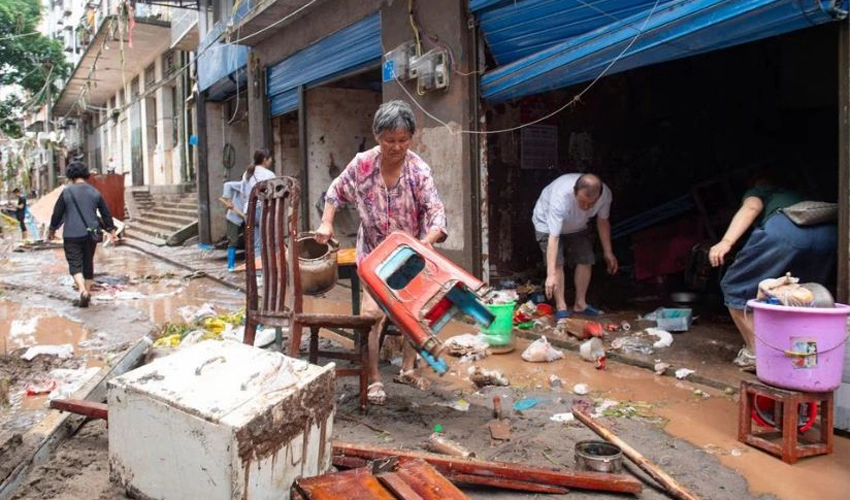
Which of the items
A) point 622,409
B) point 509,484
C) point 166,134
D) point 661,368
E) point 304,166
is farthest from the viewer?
point 166,134

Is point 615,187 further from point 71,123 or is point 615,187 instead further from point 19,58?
point 71,123

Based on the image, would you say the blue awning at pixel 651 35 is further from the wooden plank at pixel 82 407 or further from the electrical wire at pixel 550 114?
the wooden plank at pixel 82 407

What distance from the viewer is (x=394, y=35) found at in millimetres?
8000

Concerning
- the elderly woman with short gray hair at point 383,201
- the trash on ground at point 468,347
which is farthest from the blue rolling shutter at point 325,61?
the elderly woman with short gray hair at point 383,201

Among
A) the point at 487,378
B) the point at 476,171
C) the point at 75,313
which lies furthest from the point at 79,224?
the point at 487,378

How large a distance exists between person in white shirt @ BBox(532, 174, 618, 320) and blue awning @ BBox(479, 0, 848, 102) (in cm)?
98

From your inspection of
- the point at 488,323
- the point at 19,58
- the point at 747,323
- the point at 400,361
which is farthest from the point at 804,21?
the point at 19,58

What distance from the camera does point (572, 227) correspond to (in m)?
6.43

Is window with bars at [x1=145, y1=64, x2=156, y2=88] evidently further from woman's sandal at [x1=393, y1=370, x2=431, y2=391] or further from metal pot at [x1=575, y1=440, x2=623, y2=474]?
metal pot at [x1=575, y1=440, x2=623, y2=474]

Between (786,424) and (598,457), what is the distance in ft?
3.26

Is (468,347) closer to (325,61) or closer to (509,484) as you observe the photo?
(509,484)

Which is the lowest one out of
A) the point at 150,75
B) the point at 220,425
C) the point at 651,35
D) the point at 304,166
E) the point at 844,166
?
the point at 220,425

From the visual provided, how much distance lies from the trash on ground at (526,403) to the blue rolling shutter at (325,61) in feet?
18.7

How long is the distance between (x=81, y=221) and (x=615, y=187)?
6923 millimetres
